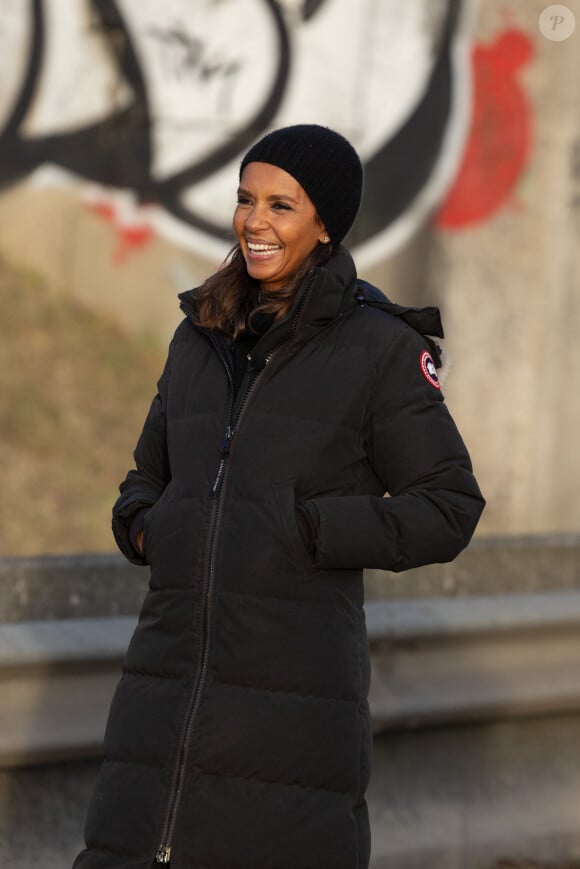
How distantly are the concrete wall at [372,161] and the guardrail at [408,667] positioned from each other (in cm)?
198

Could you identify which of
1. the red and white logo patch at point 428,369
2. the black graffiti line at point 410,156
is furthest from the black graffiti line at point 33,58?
the red and white logo patch at point 428,369

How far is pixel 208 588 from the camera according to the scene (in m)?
2.76

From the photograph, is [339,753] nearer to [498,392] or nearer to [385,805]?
[385,805]

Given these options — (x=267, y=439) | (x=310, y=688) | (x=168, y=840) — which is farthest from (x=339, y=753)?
(x=267, y=439)

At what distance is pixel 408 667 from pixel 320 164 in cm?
157

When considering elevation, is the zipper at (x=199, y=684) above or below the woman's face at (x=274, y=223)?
below

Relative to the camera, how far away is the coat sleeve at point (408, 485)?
110 inches

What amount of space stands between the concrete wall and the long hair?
9.73ft

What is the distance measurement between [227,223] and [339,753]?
3597 millimetres

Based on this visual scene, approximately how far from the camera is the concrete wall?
19.1 ft

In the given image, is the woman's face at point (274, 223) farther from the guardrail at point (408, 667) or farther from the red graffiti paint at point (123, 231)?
the red graffiti paint at point (123, 231)

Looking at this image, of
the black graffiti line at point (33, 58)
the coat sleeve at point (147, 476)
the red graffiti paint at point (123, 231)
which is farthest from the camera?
the red graffiti paint at point (123, 231)

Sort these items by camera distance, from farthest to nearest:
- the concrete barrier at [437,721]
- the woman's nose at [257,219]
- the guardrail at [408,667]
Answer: the concrete barrier at [437,721]
the guardrail at [408,667]
the woman's nose at [257,219]
